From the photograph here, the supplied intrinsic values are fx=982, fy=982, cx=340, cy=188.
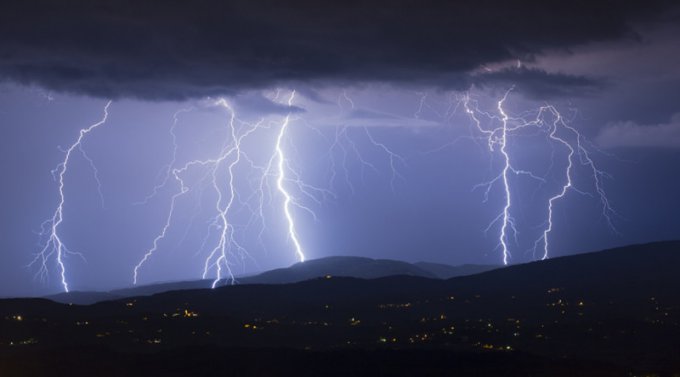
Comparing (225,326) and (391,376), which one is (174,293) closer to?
(225,326)

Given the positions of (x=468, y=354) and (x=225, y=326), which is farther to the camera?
(x=225, y=326)

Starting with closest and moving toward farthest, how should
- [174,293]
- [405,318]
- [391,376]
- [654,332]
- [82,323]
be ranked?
[391,376], [654,332], [82,323], [405,318], [174,293]

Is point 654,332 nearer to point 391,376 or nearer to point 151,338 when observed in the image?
point 391,376

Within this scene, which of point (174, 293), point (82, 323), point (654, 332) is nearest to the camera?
point (654, 332)

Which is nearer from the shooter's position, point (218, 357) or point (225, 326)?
point (218, 357)

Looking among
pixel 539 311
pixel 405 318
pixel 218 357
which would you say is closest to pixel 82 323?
pixel 218 357

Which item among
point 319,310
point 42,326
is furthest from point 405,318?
point 42,326
